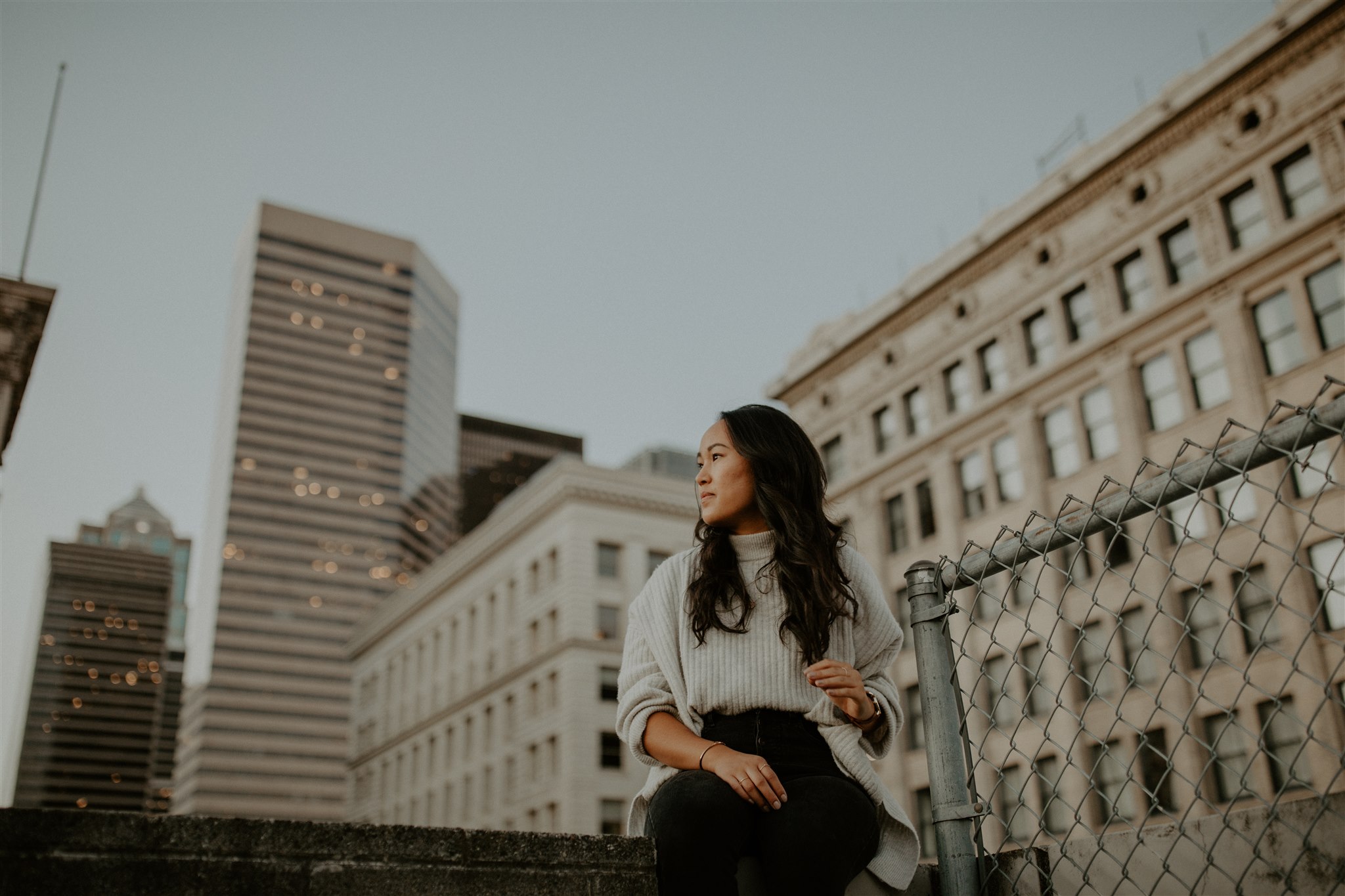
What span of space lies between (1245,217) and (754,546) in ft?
83.2

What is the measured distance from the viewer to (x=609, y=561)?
43.4 metres

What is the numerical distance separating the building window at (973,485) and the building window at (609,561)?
16.0 meters

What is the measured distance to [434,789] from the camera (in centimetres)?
4925

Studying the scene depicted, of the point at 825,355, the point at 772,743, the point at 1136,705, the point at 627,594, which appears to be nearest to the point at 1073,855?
the point at 772,743

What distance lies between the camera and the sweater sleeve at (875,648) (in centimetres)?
312

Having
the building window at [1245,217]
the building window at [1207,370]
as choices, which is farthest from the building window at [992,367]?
the building window at [1245,217]

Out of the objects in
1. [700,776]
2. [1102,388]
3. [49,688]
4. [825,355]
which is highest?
[49,688]

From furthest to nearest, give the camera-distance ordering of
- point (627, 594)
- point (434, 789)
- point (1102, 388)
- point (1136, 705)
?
point (434, 789)
point (627, 594)
point (1102, 388)
point (1136, 705)

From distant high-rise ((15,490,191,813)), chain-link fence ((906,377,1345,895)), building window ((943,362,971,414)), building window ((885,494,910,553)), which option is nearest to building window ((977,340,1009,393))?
building window ((943,362,971,414))

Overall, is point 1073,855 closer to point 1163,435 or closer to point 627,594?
point 1163,435

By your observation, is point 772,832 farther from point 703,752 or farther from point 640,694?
point 640,694

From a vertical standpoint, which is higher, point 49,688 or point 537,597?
point 49,688

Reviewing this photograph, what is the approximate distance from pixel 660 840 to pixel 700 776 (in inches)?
7.1

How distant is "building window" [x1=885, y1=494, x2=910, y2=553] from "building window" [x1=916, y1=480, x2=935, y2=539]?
548mm
